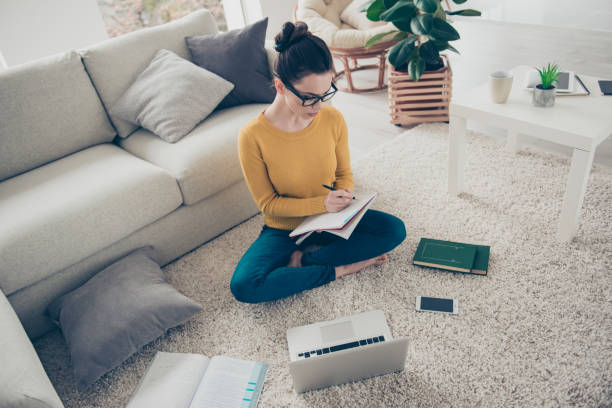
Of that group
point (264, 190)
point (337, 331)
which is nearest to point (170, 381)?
point (337, 331)

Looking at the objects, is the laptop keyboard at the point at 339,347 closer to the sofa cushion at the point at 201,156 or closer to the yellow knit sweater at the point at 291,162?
the yellow knit sweater at the point at 291,162

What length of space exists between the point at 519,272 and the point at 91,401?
5.26 ft

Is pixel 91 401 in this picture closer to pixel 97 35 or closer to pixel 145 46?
pixel 145 46

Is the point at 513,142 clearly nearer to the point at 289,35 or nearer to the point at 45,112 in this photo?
the point at 289,35

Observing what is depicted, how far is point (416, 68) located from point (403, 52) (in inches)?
4.6

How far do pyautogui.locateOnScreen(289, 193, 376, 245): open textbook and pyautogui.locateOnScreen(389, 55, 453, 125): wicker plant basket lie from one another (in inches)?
52.7

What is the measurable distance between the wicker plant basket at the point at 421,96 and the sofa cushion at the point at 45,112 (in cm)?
167

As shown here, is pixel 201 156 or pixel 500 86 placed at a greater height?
pixel 500 86

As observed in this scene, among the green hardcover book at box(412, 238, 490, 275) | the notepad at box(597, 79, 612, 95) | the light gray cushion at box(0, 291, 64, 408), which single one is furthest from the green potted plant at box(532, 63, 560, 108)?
the light gray cushion at box(0, 291, 64, 408)

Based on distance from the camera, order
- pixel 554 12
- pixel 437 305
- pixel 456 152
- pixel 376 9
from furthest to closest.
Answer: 1. pixel 554 12
2. pixel 376 9
3. pixel 456 152
4. pixel 437 305

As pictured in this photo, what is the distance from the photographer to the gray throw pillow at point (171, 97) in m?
2.13

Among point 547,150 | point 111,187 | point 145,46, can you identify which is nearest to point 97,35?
point 145,46

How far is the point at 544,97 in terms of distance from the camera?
5.79 feet

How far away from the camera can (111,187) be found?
182 centimetres
